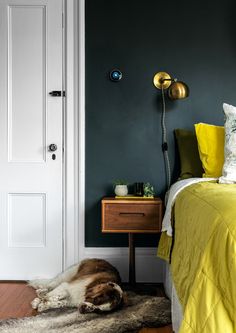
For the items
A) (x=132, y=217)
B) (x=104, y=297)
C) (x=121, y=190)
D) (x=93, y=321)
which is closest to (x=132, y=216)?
(x=132, y=217)

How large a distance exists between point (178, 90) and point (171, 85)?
0.26 feet

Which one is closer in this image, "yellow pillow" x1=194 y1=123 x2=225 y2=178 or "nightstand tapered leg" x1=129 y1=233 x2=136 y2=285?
"yellow pillow" x1=194 y1=123 x2=225 y2=178

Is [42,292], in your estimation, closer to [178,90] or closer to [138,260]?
[138,260]

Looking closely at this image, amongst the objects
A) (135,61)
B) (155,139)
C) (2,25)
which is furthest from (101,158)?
(2,25)

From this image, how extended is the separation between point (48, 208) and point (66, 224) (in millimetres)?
184

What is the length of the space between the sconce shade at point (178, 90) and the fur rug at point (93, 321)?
4.65 feet

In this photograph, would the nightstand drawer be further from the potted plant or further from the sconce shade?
the sconce shade

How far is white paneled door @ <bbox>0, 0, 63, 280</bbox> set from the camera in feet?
9.43

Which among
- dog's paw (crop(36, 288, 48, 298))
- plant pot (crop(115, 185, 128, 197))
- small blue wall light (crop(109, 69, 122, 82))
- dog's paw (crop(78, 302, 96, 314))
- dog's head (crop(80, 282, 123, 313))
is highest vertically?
small blue wall light (crop(109, 69, 122, 82))

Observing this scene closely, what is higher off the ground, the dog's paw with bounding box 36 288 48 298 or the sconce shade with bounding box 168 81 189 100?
the sconce shade with bounding box 168 81 189 100

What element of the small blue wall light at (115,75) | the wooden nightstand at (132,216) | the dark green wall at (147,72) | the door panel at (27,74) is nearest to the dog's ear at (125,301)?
the wooden nightstand at (132,216)

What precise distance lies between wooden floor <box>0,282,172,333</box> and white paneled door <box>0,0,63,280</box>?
16 centimetres

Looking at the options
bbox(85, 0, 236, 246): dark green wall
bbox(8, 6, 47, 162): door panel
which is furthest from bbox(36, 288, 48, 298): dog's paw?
bbox(8, 6, 47, 162): door panel

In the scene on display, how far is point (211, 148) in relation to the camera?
244cm
